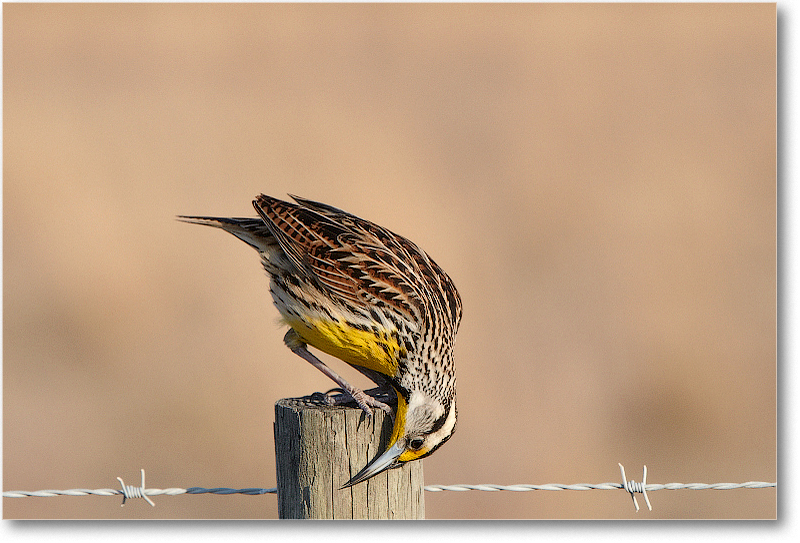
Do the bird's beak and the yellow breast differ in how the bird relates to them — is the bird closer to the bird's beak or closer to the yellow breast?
the yellow breast

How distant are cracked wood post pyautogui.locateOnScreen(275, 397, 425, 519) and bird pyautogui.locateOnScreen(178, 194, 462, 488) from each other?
0.31 m

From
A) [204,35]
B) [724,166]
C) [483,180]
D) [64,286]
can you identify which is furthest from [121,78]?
[724,166]

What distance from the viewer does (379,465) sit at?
233 cm

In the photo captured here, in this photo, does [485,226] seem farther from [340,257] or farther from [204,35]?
[340,257]

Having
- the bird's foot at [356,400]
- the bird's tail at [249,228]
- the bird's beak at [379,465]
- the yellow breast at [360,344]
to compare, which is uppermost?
the bird's tail at [249,228]

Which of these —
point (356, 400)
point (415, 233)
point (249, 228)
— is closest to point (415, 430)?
point (356, 400)

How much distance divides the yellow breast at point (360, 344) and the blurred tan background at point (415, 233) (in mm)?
2847

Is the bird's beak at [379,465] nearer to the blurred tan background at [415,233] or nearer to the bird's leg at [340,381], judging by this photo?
the bird's leg at [340,381]

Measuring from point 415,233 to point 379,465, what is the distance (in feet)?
14.8

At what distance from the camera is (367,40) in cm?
699

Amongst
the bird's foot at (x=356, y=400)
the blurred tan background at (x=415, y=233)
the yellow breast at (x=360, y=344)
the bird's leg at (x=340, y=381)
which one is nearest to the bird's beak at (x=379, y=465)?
the bird's leg at (x=340, y=381)

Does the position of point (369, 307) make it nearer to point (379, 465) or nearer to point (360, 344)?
point (360, 344)

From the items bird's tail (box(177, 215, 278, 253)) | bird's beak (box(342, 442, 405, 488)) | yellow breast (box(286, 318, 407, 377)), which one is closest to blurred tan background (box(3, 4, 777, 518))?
bird's tail (box(177, 215, 278, 253))

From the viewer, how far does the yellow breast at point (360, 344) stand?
9.68 ft
